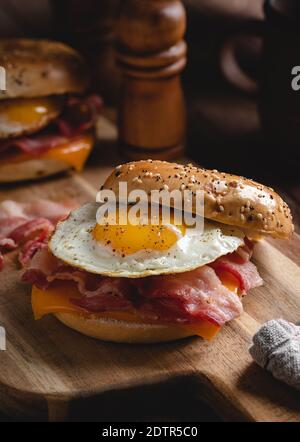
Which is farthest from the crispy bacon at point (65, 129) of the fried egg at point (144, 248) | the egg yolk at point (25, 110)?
the fried egg at point (144, 248)

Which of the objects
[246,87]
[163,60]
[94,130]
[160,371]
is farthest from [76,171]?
[160,371]

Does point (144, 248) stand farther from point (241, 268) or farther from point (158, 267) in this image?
point (241, 268)

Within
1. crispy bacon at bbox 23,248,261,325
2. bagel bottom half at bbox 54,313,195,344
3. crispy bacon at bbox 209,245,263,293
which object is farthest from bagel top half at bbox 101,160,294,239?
bagel bottom half at bbox 54,313,195,344

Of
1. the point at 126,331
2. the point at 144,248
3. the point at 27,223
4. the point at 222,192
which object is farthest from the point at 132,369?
the point at 27,223

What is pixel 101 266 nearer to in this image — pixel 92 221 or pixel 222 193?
pixel 92 221

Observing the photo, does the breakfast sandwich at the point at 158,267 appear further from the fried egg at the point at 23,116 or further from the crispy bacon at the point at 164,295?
the fried egg at the point at 23,116
